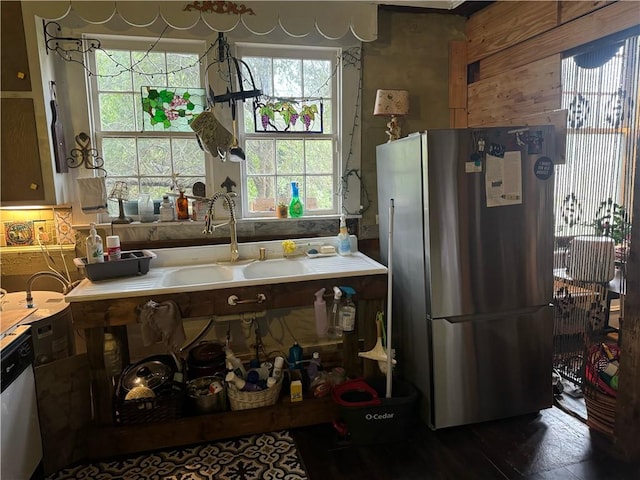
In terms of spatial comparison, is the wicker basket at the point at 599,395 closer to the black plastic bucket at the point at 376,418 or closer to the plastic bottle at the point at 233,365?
the black plastic bucket at the point at 376,418

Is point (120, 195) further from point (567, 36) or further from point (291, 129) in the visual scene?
point (567, 36)

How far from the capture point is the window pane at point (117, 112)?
9.19ft

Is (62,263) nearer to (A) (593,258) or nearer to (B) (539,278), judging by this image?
(B) (539,278)

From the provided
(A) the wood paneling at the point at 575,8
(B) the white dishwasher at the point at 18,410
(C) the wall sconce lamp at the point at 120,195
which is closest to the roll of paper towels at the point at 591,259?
(A) the wood paneling at the point at 575,8

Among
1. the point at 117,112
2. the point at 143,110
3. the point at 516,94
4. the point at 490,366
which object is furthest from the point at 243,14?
the point at 490,366

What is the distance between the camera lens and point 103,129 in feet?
9.23

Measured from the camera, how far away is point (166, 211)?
2.84 metres

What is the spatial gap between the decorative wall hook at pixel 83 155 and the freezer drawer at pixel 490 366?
233 cm

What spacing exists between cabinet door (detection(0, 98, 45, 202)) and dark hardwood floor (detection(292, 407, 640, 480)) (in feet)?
6.77

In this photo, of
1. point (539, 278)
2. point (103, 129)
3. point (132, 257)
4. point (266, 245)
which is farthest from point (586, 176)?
point (103, 129)

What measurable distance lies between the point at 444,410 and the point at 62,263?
245 cm

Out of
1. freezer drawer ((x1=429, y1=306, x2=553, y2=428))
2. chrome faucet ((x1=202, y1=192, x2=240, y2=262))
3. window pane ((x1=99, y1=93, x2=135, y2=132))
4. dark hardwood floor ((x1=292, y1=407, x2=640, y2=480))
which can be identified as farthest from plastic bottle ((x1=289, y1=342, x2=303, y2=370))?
window pane ((x1=99, y1=93, x2=135, y2=132))

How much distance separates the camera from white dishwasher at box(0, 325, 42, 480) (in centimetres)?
162

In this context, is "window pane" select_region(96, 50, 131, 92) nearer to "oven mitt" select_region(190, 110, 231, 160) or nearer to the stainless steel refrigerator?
"oven mitt" select_region(190, 110, 231, 160)
